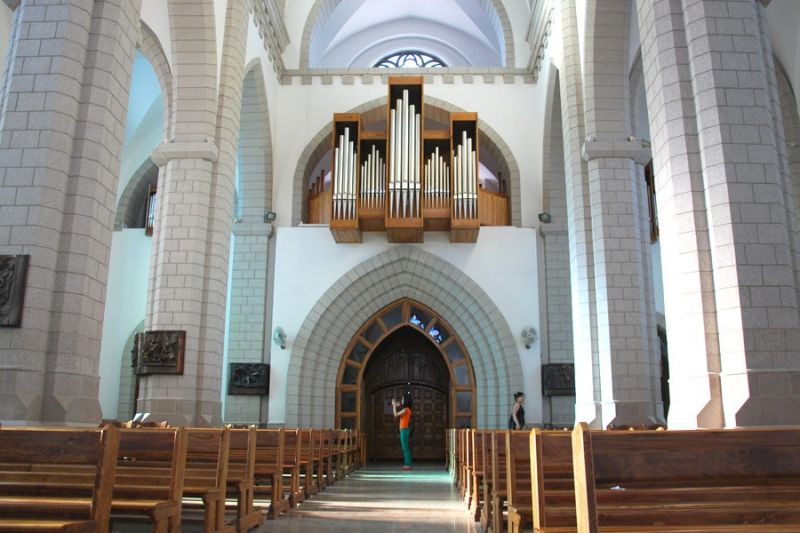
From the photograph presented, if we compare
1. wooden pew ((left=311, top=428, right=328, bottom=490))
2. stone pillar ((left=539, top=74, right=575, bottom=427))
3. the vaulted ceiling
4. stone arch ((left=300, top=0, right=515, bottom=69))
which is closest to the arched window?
the vaulted ceiling

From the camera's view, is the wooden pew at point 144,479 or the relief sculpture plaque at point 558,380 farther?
the relief sculpture plaque at point 558,380

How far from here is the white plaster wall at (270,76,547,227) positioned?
13.1m

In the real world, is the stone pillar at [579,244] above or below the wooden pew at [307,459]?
above

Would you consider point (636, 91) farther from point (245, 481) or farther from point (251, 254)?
point (245, 481)

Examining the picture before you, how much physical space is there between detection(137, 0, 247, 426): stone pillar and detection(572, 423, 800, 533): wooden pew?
21.5 feet

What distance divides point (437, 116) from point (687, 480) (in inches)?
477

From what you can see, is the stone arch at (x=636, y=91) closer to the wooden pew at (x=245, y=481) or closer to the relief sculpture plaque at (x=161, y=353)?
the relief sculpture plaque at (x=161, y=353)

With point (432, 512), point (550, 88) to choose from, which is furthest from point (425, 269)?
point (432, 512)

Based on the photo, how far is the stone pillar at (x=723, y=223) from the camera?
4891 mm

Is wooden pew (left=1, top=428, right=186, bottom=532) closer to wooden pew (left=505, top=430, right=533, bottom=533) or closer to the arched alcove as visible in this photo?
wooden pew (left=505, top=430, right=533, bottom=533)

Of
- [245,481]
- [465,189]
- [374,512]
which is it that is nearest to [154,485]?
[245,481]

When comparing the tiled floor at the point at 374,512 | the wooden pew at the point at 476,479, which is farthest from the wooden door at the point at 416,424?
the wooden pew at the point at 476,479

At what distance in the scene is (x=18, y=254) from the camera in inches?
209

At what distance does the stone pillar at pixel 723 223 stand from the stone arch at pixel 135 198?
1090 cm
